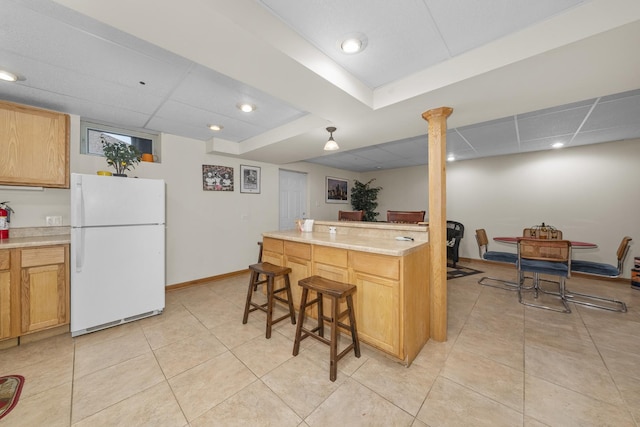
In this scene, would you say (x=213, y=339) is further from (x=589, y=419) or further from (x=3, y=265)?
(x=589, y=419)

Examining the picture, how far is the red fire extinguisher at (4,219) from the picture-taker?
8.12ft

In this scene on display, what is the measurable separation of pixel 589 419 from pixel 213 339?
2.89 meters

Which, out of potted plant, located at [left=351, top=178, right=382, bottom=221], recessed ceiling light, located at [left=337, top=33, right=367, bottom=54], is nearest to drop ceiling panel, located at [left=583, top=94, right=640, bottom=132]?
recessed ceiling light, located at [left=337, top=33, right=367, bottom=54]

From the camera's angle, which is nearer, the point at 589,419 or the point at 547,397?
the point at 589,419

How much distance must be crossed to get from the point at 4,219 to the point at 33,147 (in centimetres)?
84

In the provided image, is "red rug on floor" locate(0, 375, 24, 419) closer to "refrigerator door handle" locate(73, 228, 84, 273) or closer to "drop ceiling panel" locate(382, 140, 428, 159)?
"refrigerator door handle" locate(73, 228, 84, 273)

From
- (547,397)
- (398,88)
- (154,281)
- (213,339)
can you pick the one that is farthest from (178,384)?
(398,88)

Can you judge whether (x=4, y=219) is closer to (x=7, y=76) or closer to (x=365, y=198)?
(x=7, y=76)

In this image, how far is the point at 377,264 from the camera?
2018 millimetres

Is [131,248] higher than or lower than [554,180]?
lower

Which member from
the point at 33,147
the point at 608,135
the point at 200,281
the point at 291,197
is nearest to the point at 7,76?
the point at 33,147

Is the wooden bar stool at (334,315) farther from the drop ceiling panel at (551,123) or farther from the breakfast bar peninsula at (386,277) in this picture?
the drop ceiling panel at (551,123)

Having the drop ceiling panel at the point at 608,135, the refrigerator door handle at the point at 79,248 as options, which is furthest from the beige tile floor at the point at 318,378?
the drop ceiling panel at the point at 608,135

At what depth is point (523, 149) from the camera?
15.1 ft
